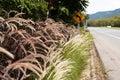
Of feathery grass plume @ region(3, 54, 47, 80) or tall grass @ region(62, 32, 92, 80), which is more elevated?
feathery grass plume @ region(3, 54, 47, 80)

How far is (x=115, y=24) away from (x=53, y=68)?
172806 millimetres

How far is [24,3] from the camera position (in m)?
12.1

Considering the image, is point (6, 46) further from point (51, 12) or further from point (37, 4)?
point (51, 12)

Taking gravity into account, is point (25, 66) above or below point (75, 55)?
above

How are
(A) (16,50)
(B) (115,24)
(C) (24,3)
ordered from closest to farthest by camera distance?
(A) (16,50) < (C) (24,3) < (B) (115,24)

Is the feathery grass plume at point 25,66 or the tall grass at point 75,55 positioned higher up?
the feathery grass plume at point 25,66

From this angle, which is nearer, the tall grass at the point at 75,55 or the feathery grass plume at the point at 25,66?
the feathery grass plume at the point at 25,66

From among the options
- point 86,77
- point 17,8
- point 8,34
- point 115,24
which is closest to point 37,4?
point 17,8

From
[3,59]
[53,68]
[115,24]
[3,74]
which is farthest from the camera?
[115,24]

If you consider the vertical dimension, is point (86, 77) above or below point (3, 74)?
below

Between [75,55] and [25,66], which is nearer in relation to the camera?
[25,66]

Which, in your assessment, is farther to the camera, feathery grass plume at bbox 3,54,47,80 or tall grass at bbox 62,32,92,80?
tall grass at bbox 62,32,92,80

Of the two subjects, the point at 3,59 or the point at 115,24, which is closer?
the point at 3,59

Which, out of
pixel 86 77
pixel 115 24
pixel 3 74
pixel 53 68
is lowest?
pixel 115 24
